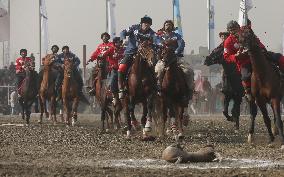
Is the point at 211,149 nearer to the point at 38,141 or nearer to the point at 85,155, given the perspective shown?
the point at 85,155

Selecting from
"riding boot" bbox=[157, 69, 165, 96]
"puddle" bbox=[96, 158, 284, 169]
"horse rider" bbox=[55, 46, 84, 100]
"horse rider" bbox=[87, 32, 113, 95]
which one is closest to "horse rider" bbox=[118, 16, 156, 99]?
"riding boot" bbox=[157, 69, 165, 96]

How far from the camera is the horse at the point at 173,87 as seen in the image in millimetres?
15484

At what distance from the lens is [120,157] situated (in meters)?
12.1

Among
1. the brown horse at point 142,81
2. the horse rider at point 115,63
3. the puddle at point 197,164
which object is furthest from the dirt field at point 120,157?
the horse rider at point 115,63

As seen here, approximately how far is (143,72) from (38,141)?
2.92 m

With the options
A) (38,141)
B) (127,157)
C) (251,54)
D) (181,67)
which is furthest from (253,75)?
(38,141)

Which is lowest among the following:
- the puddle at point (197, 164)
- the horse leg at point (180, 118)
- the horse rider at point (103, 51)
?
the puddle at point (197, 164)

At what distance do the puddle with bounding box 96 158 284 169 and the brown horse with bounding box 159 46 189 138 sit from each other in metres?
4.20

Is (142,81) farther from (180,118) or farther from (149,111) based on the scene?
(180,118)

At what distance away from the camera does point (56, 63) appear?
984 inches

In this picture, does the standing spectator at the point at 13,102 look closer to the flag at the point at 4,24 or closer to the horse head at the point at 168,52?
the flag at the point at 4,24

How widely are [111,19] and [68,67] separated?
18.0m

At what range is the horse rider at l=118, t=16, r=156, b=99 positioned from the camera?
1647cm

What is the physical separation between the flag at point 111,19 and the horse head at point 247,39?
1063 inches
